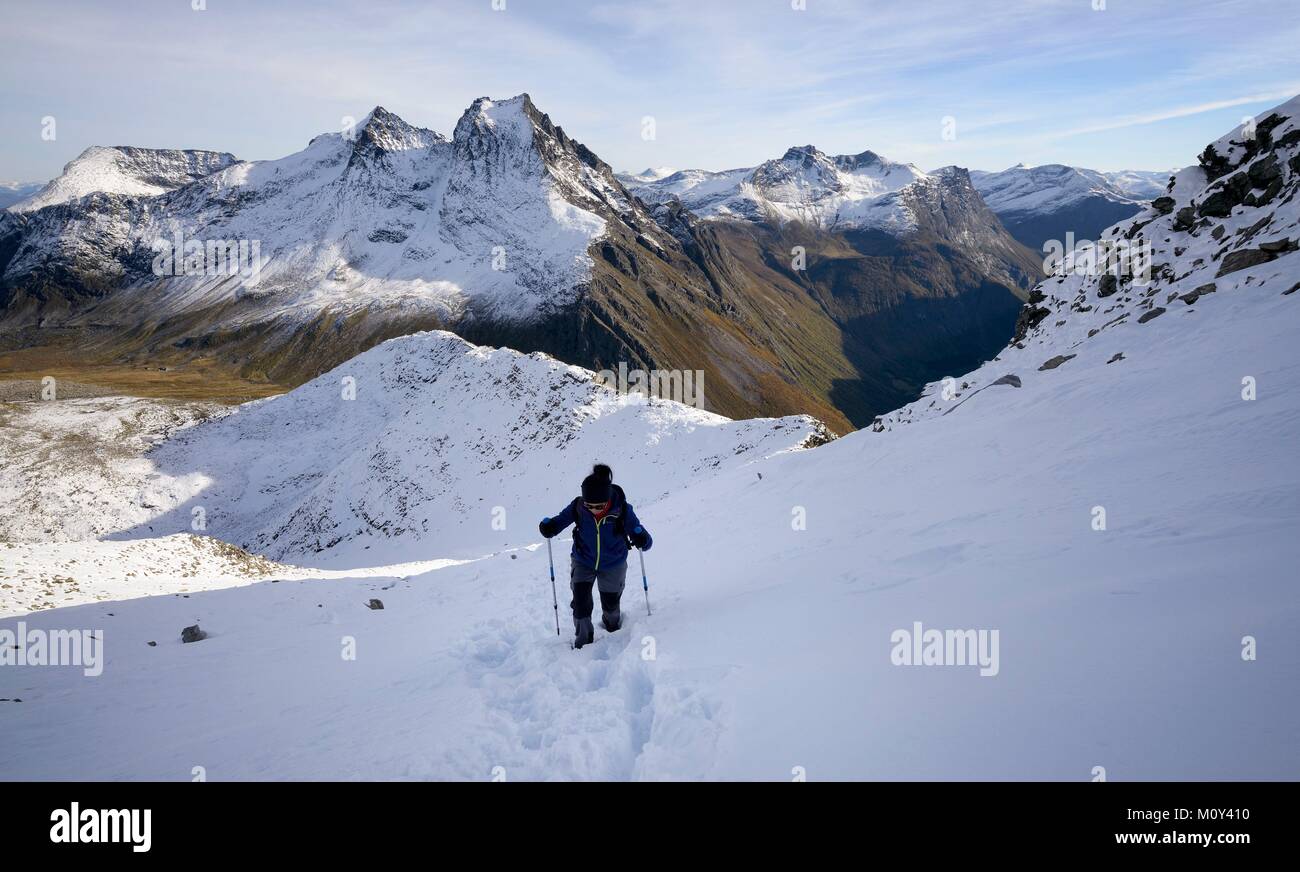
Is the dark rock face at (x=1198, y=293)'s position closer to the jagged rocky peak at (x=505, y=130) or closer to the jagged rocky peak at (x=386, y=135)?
the jagged rocky peak at (x=505, y=130)

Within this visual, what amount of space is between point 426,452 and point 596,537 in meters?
38.0

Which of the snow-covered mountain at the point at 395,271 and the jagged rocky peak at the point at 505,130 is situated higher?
the jagged rocky peak at the point at 505,130

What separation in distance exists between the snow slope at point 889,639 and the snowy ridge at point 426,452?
63.9ft

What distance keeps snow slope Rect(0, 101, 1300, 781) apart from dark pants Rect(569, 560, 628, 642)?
0.41m

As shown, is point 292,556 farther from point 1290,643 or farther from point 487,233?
point 487,233

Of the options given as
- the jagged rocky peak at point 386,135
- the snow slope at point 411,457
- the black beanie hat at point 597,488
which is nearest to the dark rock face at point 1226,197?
the snow slope at point 411,457

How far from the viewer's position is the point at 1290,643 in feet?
13.7

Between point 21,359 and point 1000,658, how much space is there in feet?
688

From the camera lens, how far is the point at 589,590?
8328mm

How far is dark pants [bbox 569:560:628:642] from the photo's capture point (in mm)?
8336

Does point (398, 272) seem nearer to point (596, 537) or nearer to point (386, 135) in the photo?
point (386, 135)

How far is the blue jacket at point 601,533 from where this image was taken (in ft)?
27.3

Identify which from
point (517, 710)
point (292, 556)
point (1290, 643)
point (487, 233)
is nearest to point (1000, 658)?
point (1290, 643)

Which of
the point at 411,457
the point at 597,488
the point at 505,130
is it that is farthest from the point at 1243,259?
the point at 505,130
